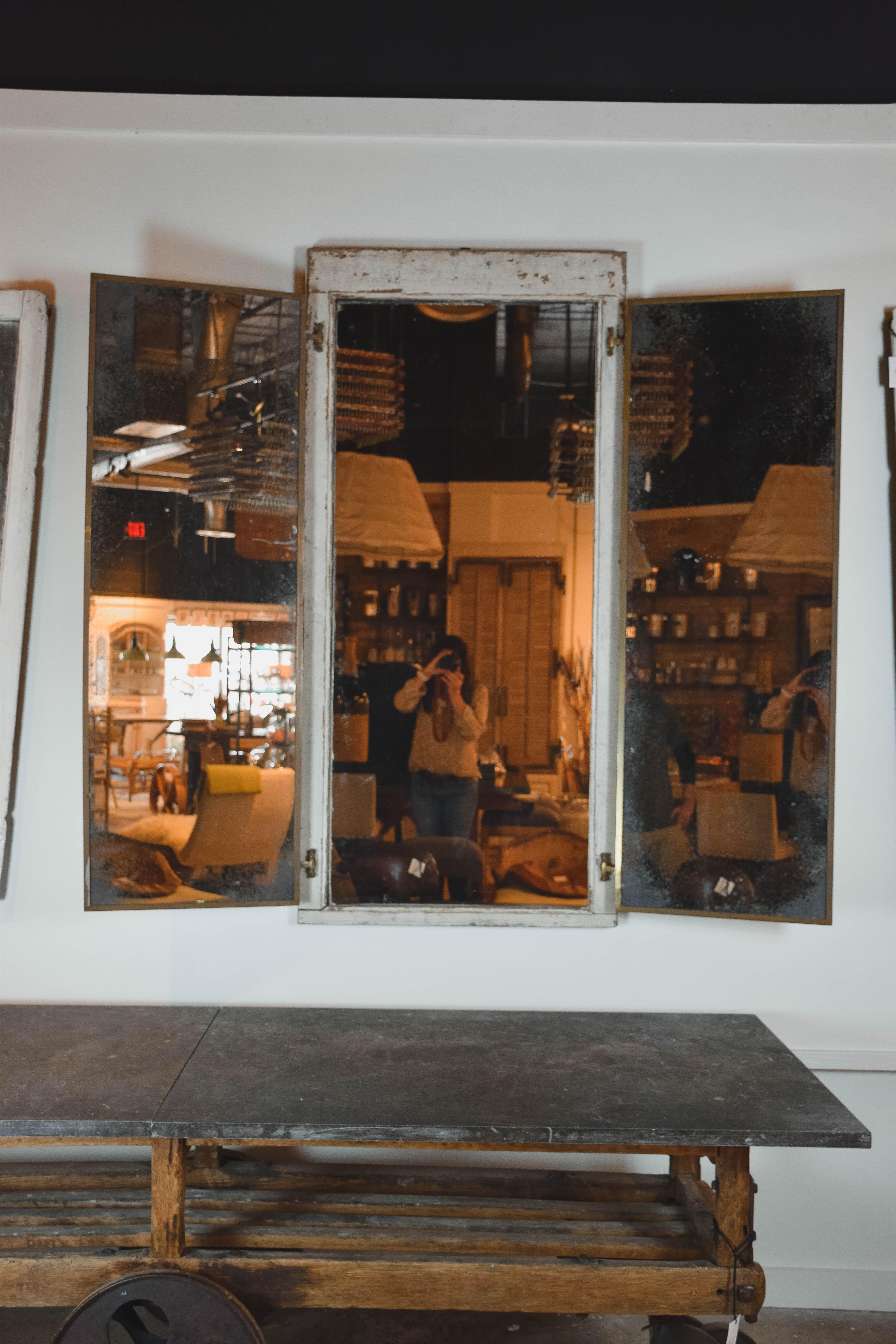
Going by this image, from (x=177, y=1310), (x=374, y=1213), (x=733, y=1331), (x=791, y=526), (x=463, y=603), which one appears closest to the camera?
(x=177, y=1310)

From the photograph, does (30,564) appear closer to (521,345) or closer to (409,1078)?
(521,345)

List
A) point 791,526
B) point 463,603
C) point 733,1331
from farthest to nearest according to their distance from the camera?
point 463,603 → point 791,526 → point 733,1331

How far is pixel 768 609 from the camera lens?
8.66 ft

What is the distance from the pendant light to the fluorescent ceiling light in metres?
0.55

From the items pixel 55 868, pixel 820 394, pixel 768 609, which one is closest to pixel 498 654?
pixel 768 609

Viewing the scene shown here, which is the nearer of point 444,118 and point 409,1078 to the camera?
point 409,1078

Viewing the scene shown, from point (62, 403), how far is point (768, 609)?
84.7 inches

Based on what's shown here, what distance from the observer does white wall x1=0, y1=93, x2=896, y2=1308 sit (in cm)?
274

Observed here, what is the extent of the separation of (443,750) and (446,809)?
18 cm

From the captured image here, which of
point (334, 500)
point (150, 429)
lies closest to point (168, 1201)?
point (334, 500)

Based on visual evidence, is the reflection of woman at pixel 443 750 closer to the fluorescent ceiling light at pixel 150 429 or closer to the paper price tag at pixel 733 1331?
the fluorescent ceiling light at pixel 150 429

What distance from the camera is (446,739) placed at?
2.76 m

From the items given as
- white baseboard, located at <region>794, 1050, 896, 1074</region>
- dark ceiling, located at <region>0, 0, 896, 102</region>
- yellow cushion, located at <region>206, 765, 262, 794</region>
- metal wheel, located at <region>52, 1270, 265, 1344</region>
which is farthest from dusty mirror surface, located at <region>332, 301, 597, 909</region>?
metal wheel, located at <region>52, 1270, 265, 1344</region>

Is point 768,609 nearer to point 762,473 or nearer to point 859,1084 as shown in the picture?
point 762,473
